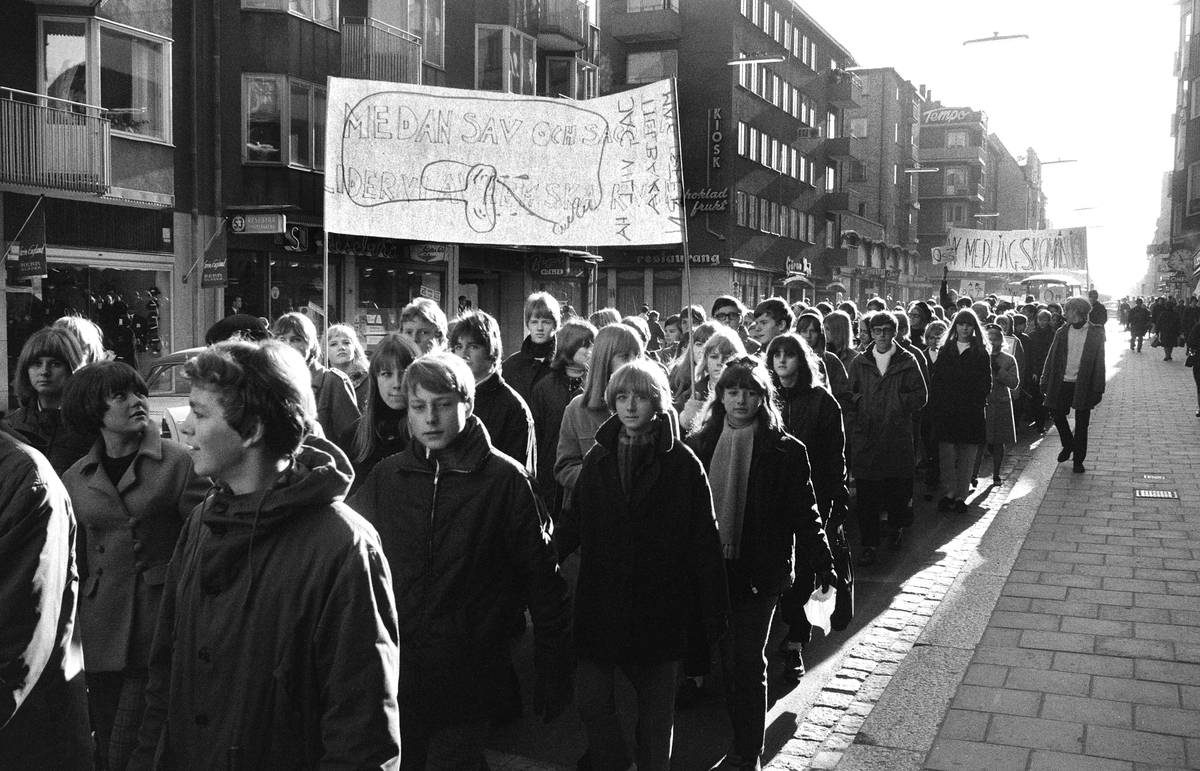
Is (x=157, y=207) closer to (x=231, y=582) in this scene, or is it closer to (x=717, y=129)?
(x=231, y=582)

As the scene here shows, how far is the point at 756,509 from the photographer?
5270 millimetres

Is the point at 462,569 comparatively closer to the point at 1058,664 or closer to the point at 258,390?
the point at 258,390

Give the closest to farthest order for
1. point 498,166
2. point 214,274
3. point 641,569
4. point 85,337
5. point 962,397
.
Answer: point 641,569, point 85,337, point 498,166, point 962,397, point 214,274

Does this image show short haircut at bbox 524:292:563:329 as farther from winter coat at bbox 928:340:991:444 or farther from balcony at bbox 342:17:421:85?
balcony at bbox 342:17:421:85

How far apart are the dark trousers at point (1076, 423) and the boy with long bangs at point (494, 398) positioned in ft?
30.5

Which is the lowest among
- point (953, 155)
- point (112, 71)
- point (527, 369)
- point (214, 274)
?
point (527, 369)

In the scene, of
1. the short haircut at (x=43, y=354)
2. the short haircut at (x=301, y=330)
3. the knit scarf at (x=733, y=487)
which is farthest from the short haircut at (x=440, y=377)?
the short haircut at (x=301, y=330)

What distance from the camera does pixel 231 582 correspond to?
265 cm

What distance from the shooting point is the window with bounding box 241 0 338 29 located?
2361 centimetres

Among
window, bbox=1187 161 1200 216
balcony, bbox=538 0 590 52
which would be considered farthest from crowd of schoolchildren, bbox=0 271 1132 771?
window, bbox=1187 161 1200 216

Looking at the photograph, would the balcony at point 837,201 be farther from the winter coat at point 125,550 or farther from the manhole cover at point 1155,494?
the winter coat at point 125,550

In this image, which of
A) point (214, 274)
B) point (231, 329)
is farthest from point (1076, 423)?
point (214, 274)

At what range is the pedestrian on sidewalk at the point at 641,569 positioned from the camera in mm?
4484

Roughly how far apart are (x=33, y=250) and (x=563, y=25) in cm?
1840
